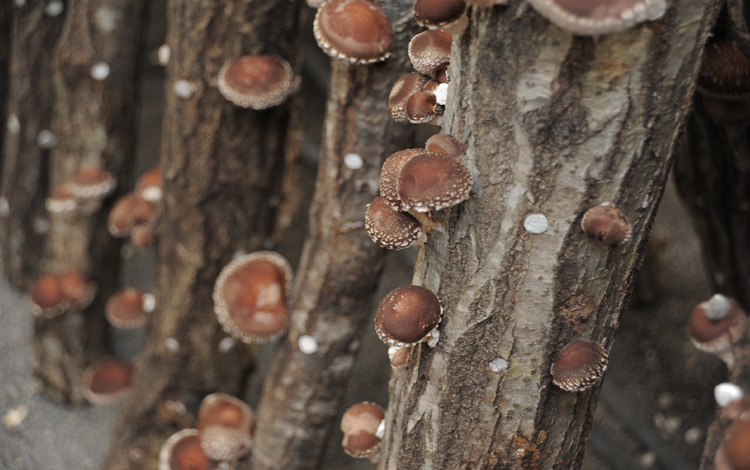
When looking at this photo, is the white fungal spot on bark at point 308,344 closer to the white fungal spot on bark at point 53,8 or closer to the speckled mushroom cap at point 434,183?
the speckled mushroom cap at point 434,183

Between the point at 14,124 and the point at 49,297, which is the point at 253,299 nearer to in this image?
the point at 49,297

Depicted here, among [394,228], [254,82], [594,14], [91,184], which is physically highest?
[594,14]

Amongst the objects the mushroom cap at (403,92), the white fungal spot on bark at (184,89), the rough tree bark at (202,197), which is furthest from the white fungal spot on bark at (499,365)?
the white fungal spot on bark at (184,89)

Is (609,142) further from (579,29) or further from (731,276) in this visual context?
(731,276)

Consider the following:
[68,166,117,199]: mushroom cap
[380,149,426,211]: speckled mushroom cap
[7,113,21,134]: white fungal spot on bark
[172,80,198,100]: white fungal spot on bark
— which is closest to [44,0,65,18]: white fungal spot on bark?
[7,113,21,134]: white fungal spot on bark

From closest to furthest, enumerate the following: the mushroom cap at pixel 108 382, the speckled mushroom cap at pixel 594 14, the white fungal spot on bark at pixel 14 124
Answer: the speckled mushroom cap at pixel 594 14
the mushroom cap at pixel 108 382
the white fungal spot on bark at pixel 14 124

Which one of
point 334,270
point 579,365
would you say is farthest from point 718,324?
point 334,270
